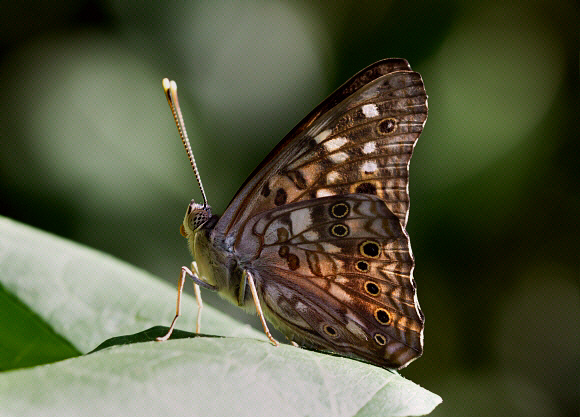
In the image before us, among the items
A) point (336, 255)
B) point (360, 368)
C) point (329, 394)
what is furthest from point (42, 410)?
point (336, 255)

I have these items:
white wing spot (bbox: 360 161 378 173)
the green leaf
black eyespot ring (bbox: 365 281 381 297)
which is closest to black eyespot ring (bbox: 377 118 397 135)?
white wing spot (bbox: 360 161 378 173)

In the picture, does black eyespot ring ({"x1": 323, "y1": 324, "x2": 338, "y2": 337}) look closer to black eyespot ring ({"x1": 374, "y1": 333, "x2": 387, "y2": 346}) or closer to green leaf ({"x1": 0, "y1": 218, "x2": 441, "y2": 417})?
black eyespot ring ({"x1": 374, "y1": 333, "x2": 387, "y2": 346})

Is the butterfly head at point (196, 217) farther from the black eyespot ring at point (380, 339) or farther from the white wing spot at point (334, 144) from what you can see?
the black eyespot ring at point (380, 339)

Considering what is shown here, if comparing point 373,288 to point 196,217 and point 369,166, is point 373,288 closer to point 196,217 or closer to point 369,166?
point 369,166

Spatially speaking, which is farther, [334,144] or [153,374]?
[334,144]

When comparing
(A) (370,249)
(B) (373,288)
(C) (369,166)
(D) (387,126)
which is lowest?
(B) (373,288)

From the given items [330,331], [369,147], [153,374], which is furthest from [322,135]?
[153,374]

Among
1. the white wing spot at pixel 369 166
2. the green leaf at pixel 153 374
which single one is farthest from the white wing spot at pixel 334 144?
the green leaf at pixel 153 374
